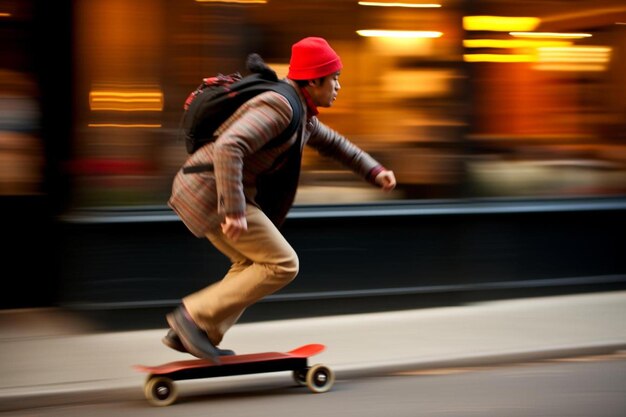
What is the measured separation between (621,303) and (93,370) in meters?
4.40

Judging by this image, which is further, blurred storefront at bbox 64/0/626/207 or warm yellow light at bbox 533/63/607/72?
warm yellow light at bbox 533/63/607/72

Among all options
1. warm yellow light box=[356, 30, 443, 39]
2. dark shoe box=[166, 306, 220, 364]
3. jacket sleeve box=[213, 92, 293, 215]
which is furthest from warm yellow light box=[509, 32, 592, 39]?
dark shoe box=[166, 306, 220, 364]

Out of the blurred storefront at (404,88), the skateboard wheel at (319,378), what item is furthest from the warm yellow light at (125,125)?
the skateboard wheel at (319,378)

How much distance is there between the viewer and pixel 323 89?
479 cm

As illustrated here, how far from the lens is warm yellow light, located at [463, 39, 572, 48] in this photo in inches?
295

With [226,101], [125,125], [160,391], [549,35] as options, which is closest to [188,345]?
[160,391]

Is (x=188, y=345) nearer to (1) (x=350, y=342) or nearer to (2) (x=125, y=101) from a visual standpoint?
(1) (x=350, y=342)

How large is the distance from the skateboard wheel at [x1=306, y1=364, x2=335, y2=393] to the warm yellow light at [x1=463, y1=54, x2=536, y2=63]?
11.1 ft

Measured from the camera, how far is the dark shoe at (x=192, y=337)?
479 cm

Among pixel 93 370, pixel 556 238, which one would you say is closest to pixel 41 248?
pixel 93 370

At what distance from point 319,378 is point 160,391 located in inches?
34.8

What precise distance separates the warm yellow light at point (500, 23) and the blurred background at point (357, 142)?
0.01m

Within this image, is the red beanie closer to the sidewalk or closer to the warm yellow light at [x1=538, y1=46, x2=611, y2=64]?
the sidewalk

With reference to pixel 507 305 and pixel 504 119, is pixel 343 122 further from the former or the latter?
pixel 507 305
